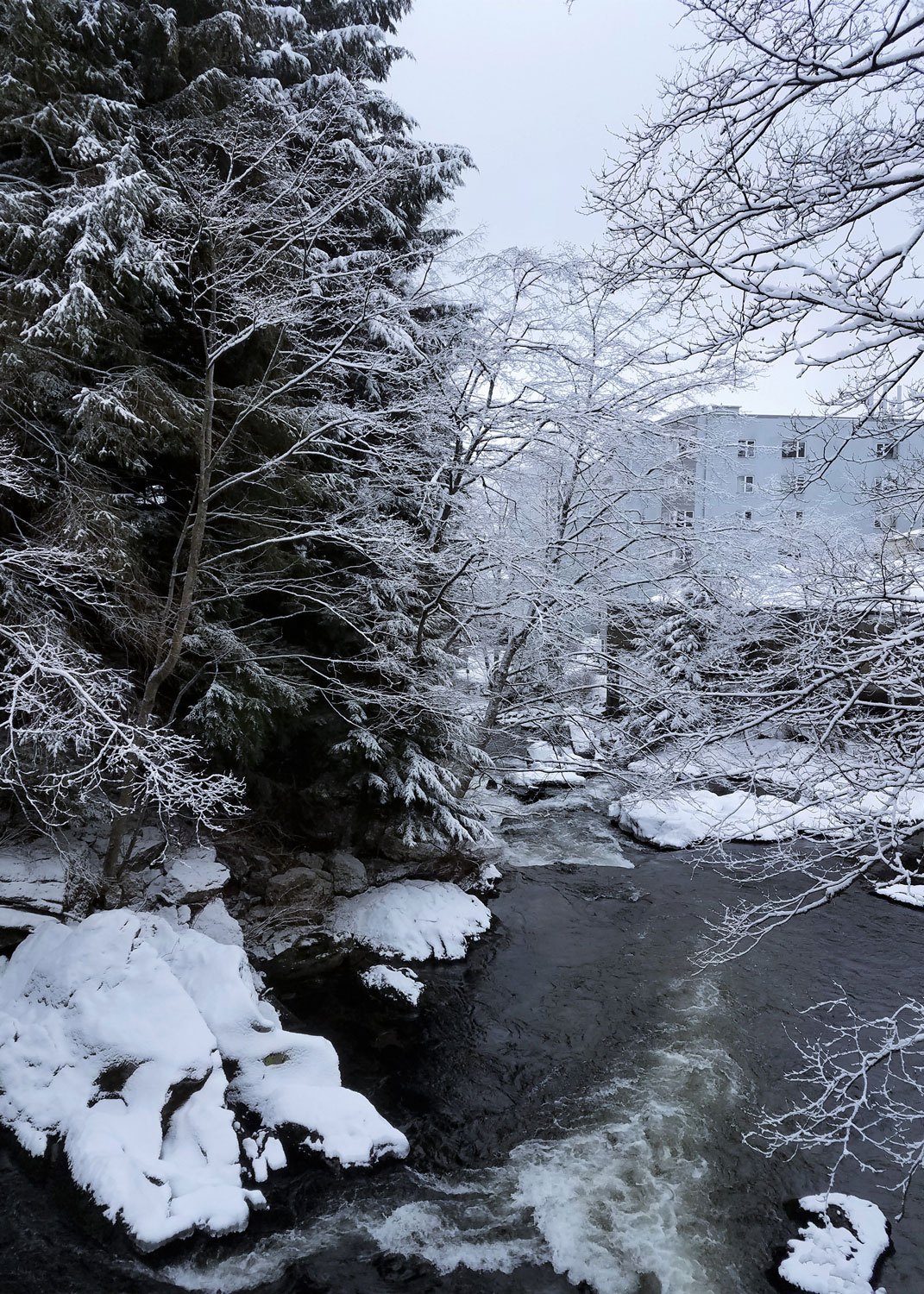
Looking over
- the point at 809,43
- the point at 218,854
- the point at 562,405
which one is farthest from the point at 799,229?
the point at 218,854

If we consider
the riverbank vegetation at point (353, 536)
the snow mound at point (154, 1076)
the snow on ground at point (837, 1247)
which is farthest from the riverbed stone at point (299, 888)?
the snow on ground at point (837, 1247)

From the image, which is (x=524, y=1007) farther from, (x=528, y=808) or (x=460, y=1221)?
(x=528, y=808)

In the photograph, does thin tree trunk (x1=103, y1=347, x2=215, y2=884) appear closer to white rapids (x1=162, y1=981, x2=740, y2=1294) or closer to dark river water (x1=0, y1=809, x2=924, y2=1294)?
dark river water (x1=0, y1=809, x2=924, y2=1294)

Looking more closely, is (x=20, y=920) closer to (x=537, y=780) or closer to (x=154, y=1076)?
(x=154, y=1076)

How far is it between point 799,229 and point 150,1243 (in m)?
6.80

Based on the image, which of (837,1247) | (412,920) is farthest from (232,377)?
(837,1247)

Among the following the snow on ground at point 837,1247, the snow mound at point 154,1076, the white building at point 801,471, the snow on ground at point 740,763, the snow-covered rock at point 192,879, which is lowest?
the snow on ground at point 837,1247

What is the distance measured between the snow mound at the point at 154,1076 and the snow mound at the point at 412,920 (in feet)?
7.96

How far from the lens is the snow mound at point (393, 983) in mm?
7910

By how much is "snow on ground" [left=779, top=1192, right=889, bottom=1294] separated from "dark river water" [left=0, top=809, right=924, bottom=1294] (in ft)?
0.54

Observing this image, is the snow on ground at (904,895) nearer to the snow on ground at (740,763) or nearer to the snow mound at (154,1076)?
the snow on ground at (740,763)

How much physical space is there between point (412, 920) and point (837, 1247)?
17.8 ft

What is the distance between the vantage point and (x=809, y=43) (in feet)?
9.11

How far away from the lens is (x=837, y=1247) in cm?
491
